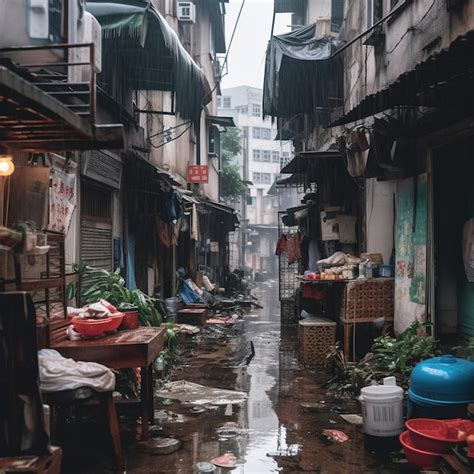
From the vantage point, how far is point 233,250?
157 feet

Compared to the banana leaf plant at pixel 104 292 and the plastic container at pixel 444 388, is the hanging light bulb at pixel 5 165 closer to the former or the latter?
the banana leaf plant at pixel 104 292

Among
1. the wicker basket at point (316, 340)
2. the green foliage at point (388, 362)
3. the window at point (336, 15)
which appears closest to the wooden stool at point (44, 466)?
the green foliage at point (388, 362)

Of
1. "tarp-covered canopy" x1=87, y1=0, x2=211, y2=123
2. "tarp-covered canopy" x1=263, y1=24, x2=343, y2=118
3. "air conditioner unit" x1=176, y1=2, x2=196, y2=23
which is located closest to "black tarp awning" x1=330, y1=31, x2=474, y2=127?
"tarp-covered canopy" x1=87, y1=0, x2=211, y2=123

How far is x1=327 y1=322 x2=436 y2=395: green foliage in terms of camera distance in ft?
26.0

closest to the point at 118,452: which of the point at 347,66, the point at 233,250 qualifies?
the point at 347,66

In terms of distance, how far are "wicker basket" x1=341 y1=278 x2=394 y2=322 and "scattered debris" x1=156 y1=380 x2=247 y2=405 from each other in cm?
283

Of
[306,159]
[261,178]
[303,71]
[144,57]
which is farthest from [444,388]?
[261,178]

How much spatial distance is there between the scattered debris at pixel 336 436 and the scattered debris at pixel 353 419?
42cm

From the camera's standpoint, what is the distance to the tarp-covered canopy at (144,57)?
8.54 meters

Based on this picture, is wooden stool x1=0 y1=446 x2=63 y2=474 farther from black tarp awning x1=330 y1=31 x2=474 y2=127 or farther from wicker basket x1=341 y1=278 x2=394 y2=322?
wicker basket x1=341 y1=278 x2=394 y2=322

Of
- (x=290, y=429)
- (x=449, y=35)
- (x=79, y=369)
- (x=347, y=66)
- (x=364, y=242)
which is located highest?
(x=347, y=66)

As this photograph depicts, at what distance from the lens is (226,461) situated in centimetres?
591

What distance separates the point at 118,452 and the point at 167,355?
5.05 metres

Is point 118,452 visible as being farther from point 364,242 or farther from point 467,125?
point 364,242
